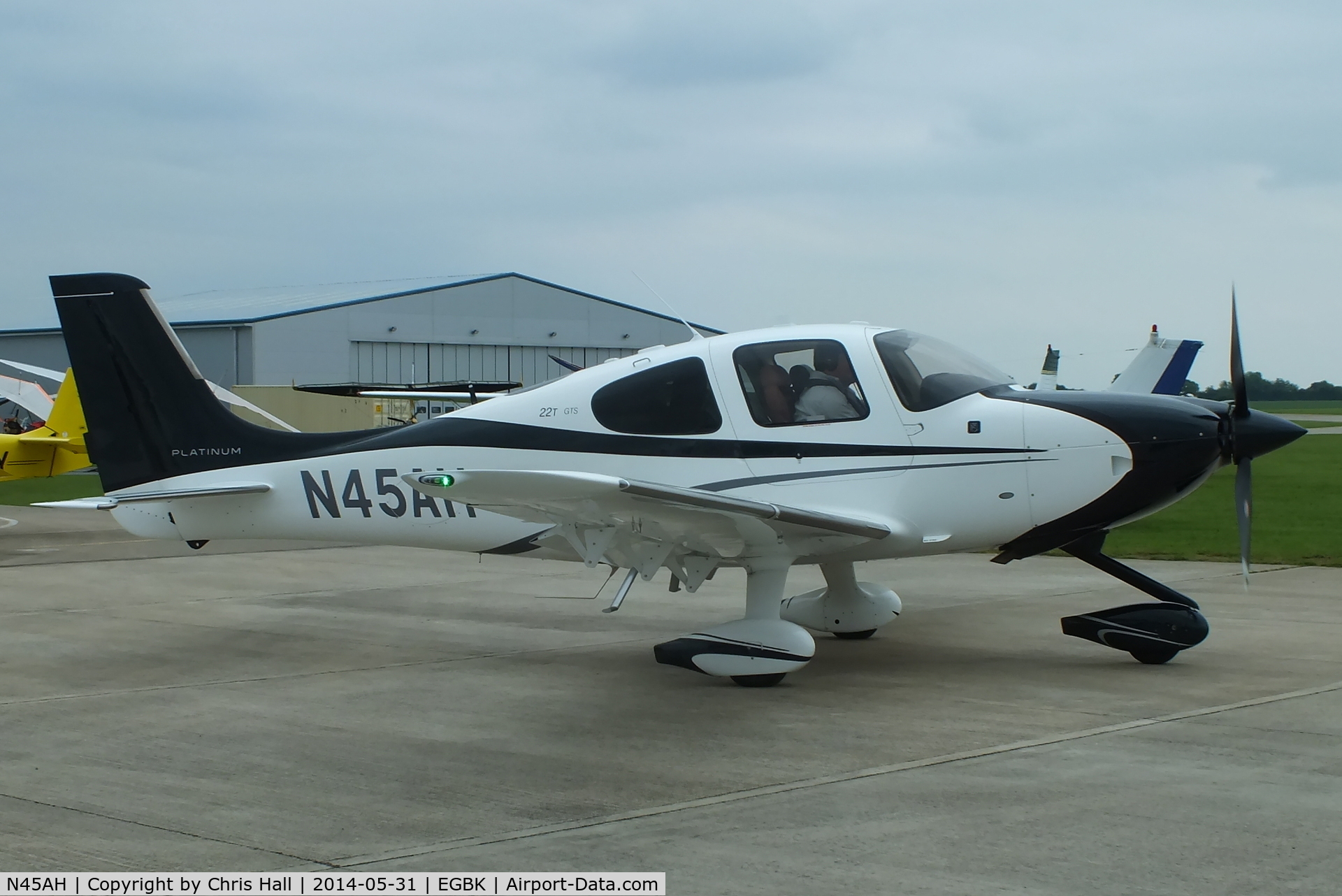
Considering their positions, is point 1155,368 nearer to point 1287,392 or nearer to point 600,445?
point 600,445

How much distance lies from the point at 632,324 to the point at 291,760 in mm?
45915

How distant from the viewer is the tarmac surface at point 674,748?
4.73 metres

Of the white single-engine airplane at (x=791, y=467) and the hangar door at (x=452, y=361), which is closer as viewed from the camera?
the white single-engine airplane at (x=791, y=467)

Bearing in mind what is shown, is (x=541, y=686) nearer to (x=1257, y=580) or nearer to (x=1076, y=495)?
→ (x=1076, y=495)

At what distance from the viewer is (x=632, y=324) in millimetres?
51844

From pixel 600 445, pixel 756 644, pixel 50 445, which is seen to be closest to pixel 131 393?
pixel 600 445

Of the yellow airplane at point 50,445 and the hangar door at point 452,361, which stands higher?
the hangar door at point 452,361

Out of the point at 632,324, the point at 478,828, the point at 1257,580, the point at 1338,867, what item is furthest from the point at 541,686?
the point at 632,324

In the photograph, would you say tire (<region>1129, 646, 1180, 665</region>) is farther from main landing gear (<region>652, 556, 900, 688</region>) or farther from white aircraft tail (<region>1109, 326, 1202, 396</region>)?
white aircraft tail (<region>1109, 326, 1202, 396</region>)

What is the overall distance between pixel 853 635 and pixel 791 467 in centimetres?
211

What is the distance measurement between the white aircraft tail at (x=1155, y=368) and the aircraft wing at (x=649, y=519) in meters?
16.2

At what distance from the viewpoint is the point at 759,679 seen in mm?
8086

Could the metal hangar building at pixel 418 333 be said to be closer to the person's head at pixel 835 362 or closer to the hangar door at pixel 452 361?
the hangar door at pixel 452 361

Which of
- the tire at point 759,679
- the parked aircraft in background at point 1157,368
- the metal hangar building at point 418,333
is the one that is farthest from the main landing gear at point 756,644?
the metal hangar building at point 418,333
